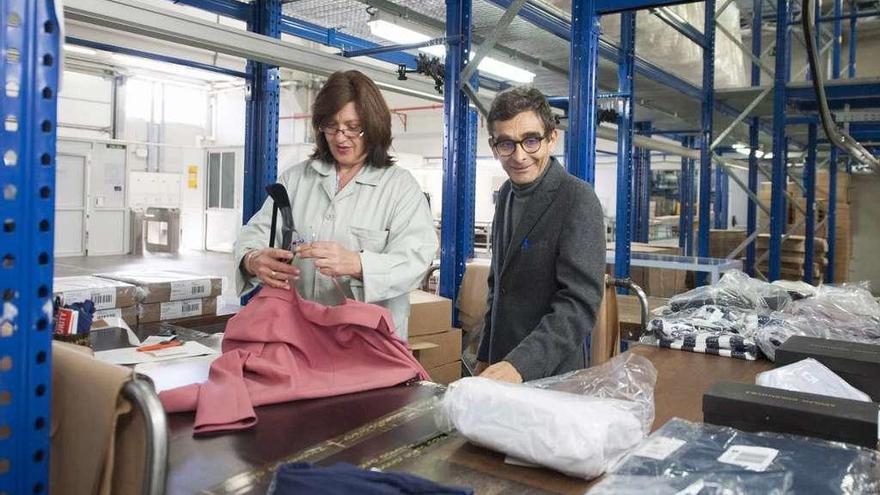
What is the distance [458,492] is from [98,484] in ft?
1.56

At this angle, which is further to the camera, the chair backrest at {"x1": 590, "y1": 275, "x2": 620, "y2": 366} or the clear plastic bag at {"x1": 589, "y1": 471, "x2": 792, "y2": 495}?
the chair backrest at {"x1": 590, "y1": 275, "x2": 620, "y2": 366}

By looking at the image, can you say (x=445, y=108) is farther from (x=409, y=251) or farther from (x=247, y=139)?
(x=409, y=251)

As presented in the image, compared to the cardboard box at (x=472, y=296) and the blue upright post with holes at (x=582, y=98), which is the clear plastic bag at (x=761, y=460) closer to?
the blue upright post with holes at (x=582, y=98)

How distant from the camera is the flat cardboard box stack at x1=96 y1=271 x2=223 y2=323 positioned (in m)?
3.09

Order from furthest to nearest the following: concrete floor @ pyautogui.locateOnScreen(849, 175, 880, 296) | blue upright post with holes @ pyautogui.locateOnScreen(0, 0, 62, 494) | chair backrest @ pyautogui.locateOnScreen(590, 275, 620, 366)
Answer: concrete floor @ pyautogui.locateOnScreen(849, 175, 880, 296), chair backrest @ pyautogui.locateOnScreen(590, 275, 620, 366), blue upright post with holes @ pyautogui.locateOnScreen(0, 0, 62, 494)

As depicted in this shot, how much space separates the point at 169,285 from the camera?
3146 mm

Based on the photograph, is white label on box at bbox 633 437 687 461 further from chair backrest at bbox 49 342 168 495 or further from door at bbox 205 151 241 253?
door at bbox 205 151 241 253

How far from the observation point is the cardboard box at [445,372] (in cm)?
339

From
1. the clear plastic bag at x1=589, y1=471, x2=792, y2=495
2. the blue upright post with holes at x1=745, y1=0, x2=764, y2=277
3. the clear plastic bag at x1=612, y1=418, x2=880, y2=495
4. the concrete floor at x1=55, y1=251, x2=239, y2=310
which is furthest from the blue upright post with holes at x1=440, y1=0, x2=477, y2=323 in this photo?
the concrete floor at x1=55, y1=251, x2=239, y2=310

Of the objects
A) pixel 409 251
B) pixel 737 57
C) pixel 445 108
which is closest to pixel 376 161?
pixel 409 251

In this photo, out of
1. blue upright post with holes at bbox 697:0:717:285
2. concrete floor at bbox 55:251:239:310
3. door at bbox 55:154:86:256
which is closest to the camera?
blue upright post with holes at bbox 697:0:717:285

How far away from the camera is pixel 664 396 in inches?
71.5

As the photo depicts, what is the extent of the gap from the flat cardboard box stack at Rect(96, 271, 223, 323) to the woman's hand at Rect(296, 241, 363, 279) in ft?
5.73

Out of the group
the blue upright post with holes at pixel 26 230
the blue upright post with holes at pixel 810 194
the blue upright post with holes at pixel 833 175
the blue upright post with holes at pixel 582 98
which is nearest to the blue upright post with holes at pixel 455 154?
the blue upright post with holes at pixel 582 98
